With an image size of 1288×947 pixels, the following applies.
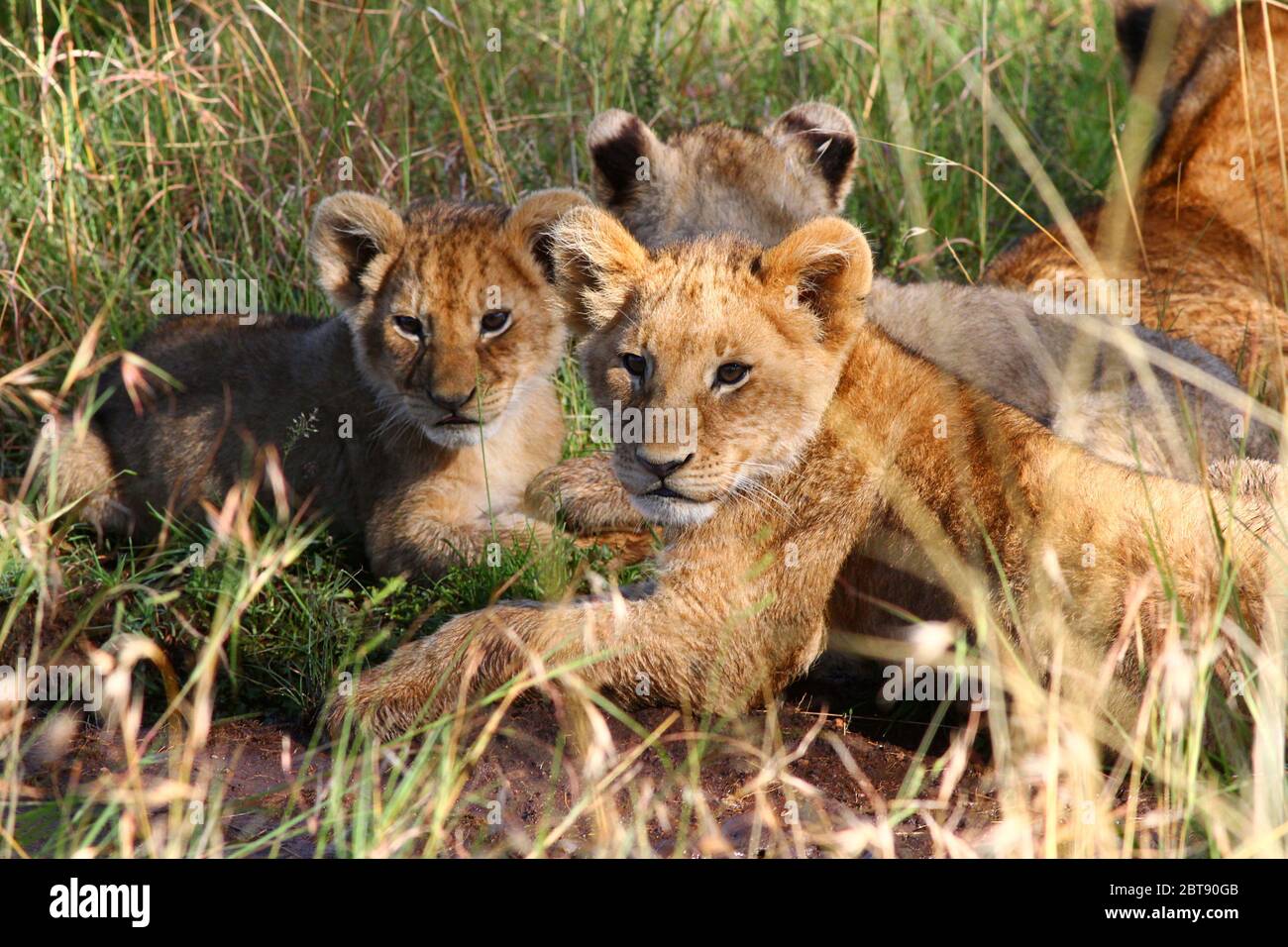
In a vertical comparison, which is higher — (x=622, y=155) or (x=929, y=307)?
(x=622, y=155)

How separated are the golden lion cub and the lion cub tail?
1860 mm

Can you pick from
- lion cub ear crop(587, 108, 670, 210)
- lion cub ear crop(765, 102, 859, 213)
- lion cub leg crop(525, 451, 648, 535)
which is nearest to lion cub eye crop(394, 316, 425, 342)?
lion cub leg crop(525, 451, 648, 535)

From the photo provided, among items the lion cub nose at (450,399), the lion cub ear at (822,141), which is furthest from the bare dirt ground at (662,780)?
the lion cub ear at (822,141)

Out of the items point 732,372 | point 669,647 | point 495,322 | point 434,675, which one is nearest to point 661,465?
point 732,372

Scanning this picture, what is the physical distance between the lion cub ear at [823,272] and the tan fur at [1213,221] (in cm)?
208

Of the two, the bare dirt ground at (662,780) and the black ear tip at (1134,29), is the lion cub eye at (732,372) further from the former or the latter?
the black ear tip at (1134,29)

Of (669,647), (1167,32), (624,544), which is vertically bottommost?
(669,647)

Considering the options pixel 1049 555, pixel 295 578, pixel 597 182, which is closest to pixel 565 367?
pixel 597 182

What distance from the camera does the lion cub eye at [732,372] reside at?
4.39m

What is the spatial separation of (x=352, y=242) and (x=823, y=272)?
194cm

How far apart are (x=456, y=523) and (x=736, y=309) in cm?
163

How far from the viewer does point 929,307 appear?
18.7ft

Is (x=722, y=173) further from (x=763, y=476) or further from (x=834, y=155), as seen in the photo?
(x=763, y=476)

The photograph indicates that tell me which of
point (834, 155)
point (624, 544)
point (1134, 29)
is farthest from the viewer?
point (1134, 29)
